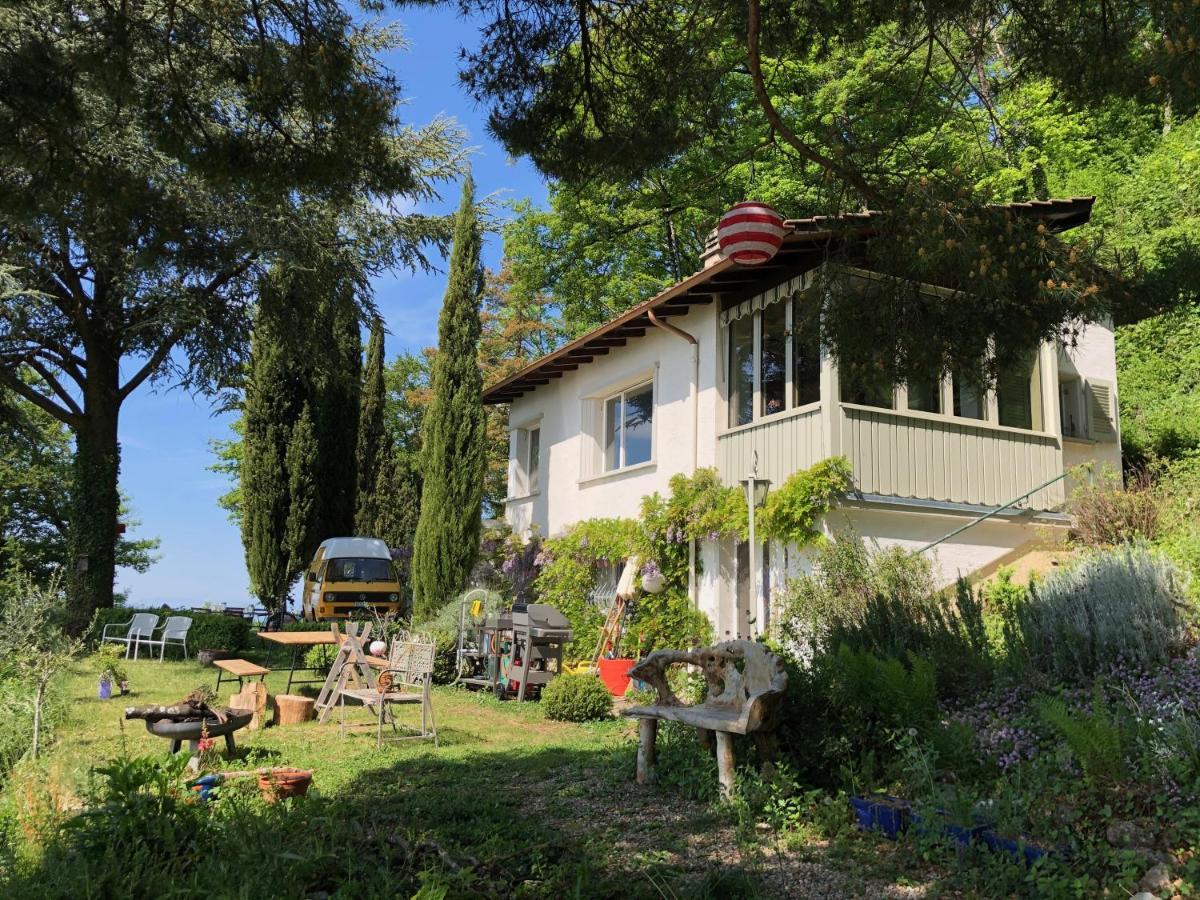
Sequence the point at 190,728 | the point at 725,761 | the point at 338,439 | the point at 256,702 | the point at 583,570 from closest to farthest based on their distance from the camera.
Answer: the point at 725,761 → the point at 190,728 → the point at 256,702 → the point at 583,570 → the point at 338,439

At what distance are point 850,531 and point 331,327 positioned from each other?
43.3 feet

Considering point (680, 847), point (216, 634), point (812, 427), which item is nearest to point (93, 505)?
point (216, 634)

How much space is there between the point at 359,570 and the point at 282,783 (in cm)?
1537

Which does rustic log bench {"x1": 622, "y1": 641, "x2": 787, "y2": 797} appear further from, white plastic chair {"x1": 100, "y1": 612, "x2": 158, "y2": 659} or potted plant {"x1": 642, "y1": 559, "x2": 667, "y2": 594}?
white plastic chair {"x1": 100, "y1": 612, "x2": 158, "y2": 659}

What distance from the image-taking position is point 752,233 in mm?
9008

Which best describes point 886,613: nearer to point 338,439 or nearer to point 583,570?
point 583,570

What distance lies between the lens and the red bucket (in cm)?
1159

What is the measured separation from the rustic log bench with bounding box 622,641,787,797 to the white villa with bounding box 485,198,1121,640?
396 cm

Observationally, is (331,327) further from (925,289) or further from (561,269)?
(925,289)

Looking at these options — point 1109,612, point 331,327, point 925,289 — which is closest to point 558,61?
point 925,289

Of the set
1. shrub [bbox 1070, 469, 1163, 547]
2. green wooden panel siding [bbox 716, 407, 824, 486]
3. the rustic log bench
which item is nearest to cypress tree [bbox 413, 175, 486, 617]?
green wooden panel siding [bbox 716, 407, 824, 486]

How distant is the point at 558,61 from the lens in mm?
7164

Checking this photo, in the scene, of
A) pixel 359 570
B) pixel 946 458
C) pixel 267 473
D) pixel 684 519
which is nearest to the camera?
pixel 946 458

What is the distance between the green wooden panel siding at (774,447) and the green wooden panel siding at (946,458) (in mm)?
404
